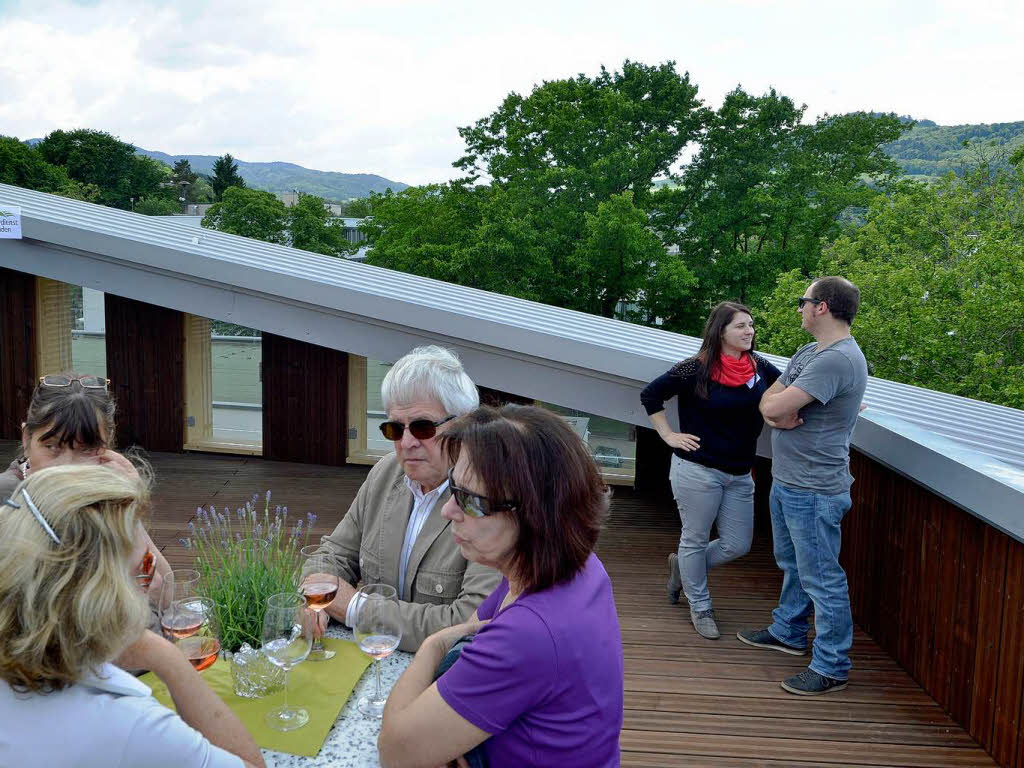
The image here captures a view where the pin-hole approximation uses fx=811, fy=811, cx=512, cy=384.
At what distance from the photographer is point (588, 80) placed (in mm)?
27844

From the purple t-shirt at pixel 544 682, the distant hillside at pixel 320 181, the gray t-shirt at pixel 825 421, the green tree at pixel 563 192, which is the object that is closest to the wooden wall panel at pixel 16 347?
the gray t-shirt at pixel 825 421

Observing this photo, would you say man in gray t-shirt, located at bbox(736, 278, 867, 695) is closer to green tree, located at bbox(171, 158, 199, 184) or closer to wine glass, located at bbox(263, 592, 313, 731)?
wine glass, located at bbox(263, 592, 313, 731)

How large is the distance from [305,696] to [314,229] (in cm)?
4161

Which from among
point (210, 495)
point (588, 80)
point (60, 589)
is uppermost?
point (588, 80)

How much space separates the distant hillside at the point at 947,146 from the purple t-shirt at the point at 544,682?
23831mm

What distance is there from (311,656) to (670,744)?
1.85m

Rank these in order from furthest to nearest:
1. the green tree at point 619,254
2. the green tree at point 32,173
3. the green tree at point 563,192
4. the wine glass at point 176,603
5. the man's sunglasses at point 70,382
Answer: the green tree at point 32,173 → the green tree at point 563,192 → the green tree at point 619,254 → the man's sunglasses at point 70,382 → the wine glass at point 176,603

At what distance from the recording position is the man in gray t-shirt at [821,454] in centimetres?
355

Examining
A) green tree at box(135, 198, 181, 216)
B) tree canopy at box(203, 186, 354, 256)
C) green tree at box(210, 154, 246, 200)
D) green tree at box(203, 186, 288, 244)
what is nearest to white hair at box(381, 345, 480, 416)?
tree canopy at box(203, 186, 354, 256)

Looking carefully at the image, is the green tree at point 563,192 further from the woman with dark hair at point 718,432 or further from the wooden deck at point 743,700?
the woman with dark hair at point 718,432

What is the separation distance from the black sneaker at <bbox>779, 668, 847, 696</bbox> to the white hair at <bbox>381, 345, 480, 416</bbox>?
7.51ft

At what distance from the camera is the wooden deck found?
3.24m

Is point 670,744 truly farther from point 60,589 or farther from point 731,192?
point 731,192

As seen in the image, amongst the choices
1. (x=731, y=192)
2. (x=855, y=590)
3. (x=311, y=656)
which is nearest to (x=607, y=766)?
(x=311, y=656)
